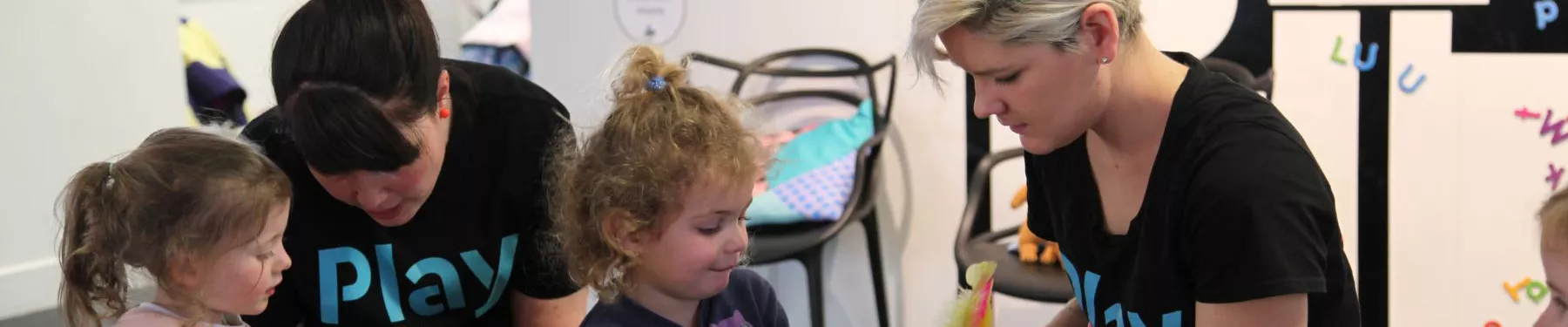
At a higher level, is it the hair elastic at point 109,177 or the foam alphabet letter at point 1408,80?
the hair elastic at point 109,177

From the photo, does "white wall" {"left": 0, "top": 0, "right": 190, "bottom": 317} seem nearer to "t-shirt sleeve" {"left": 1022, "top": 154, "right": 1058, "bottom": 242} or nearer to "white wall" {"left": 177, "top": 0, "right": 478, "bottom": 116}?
"white wall" {"left": 177, "top": 0, "right": 478, "bottom": 116}

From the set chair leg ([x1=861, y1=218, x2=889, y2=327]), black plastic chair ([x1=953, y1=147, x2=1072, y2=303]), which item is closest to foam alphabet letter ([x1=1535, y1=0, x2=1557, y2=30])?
black plastic chair ([x1=953, y1=147, x2=1072, y2=303])

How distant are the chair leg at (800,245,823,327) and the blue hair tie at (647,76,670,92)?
1.54 meters

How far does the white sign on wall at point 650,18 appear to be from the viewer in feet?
10.6

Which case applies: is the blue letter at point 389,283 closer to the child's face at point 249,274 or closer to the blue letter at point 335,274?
the blue letter at point 335,274

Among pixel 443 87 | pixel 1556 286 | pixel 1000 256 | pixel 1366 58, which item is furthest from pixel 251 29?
pixel 1556 286

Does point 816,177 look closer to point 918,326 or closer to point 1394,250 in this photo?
point 918,326

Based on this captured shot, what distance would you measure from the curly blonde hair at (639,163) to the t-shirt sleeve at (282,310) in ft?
1.26

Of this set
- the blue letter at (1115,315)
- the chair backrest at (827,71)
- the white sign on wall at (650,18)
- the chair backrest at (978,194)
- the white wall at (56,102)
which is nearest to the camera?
the blue letter at (1115,315)

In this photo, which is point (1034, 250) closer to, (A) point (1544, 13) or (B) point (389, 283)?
(A) point (1544, 13)

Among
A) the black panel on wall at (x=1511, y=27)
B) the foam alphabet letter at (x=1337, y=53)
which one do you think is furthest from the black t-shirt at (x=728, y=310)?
the black panel on wall at (x=1511, y=27)

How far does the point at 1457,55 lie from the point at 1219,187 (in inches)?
66.5

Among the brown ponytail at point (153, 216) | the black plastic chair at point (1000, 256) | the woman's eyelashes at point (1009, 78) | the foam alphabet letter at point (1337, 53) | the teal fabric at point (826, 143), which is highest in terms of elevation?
the woman's eyelashes at point (1009, 78)

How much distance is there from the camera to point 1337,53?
2.63 meters
